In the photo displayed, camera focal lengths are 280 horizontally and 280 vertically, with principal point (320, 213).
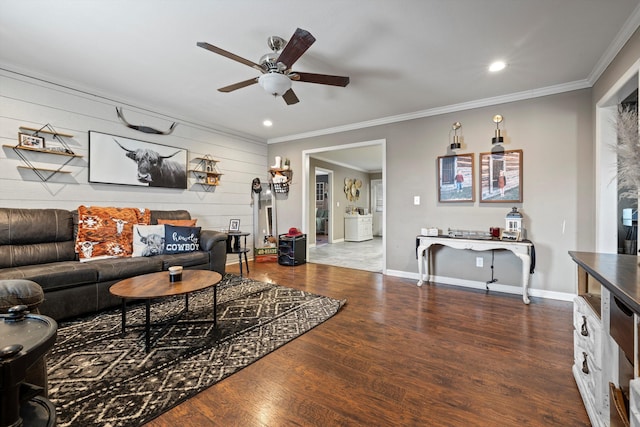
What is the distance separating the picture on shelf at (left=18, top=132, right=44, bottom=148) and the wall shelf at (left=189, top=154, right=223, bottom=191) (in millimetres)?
1770

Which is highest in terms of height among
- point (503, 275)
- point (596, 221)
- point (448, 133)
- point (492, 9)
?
point (492, 9)

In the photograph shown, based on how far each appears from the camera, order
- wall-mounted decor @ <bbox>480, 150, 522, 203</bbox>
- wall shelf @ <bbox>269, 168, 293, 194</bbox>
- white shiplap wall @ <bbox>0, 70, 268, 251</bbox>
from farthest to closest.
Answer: wall shelf @ <bbox>269, 168, 293, 194</bbox>, wall-mounted decor @ <bbox>480, 150, 522, 203</bbox>, white shiplap wall @ <bbox>0, 70, 268, 251</bbox>

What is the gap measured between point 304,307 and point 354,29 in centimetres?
261

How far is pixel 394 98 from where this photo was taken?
3.69 m

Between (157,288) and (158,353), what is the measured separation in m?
0.46

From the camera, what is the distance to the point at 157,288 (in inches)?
85.0

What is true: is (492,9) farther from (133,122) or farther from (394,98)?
(133,122)

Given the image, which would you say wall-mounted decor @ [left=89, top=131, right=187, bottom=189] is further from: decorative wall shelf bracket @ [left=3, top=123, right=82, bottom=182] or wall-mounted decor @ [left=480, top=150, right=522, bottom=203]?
wall-mounted decor @ [left=480, top=150, right=522, bottom=203]

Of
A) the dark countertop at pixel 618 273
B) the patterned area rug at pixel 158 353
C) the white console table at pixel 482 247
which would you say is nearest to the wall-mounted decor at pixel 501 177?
the white console table at pixel 482 247

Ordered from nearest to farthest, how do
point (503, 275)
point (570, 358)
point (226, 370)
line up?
point (226, 370)
point (570, 358)
point (503, 275)

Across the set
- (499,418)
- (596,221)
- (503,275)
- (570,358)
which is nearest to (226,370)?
(499,418)

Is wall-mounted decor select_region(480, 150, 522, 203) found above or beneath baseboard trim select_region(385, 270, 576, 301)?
above

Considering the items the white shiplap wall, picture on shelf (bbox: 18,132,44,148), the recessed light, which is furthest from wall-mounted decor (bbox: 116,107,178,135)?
the recessed light

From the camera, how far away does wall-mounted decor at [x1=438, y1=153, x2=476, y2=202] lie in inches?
149
